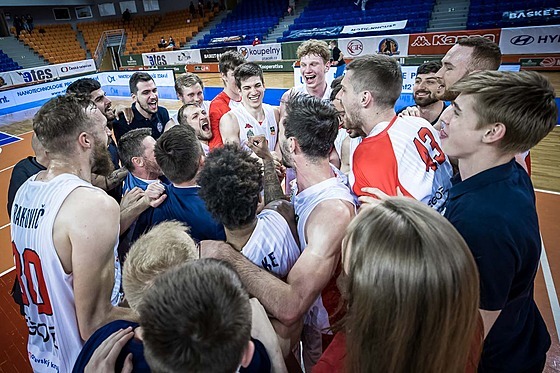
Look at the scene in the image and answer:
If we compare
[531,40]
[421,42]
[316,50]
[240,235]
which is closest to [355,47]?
[421,42]

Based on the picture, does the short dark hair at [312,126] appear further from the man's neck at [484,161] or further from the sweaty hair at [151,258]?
the sweaty hair at [151,258]

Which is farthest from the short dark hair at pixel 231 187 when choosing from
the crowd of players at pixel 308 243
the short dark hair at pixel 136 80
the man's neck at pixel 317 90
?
the short dark hair at pixel 136 80

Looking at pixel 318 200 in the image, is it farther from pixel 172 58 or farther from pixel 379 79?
pixel 172 58

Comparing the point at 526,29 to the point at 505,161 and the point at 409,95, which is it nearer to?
the point at 409,95

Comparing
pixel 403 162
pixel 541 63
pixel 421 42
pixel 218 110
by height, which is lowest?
pixel 541 63

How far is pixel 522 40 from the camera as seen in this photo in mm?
11320

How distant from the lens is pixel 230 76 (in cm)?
473

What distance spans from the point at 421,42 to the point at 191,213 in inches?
545

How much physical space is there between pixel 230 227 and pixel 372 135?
1.29 meters

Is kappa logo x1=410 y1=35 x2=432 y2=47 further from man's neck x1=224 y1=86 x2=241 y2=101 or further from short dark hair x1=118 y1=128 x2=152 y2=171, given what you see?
short dark hair x1=118 y1=128 x2=152 y2=171

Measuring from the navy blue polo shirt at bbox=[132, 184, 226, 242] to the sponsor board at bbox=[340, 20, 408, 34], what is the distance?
15.9 m

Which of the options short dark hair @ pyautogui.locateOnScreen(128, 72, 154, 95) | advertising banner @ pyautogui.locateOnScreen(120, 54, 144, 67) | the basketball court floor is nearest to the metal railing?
advertising banner @ pyautogui.locateOnScreen(120, 54, 144, 67)

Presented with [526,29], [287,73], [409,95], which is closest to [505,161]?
[409,95]

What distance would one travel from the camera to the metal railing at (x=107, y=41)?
976 inches
